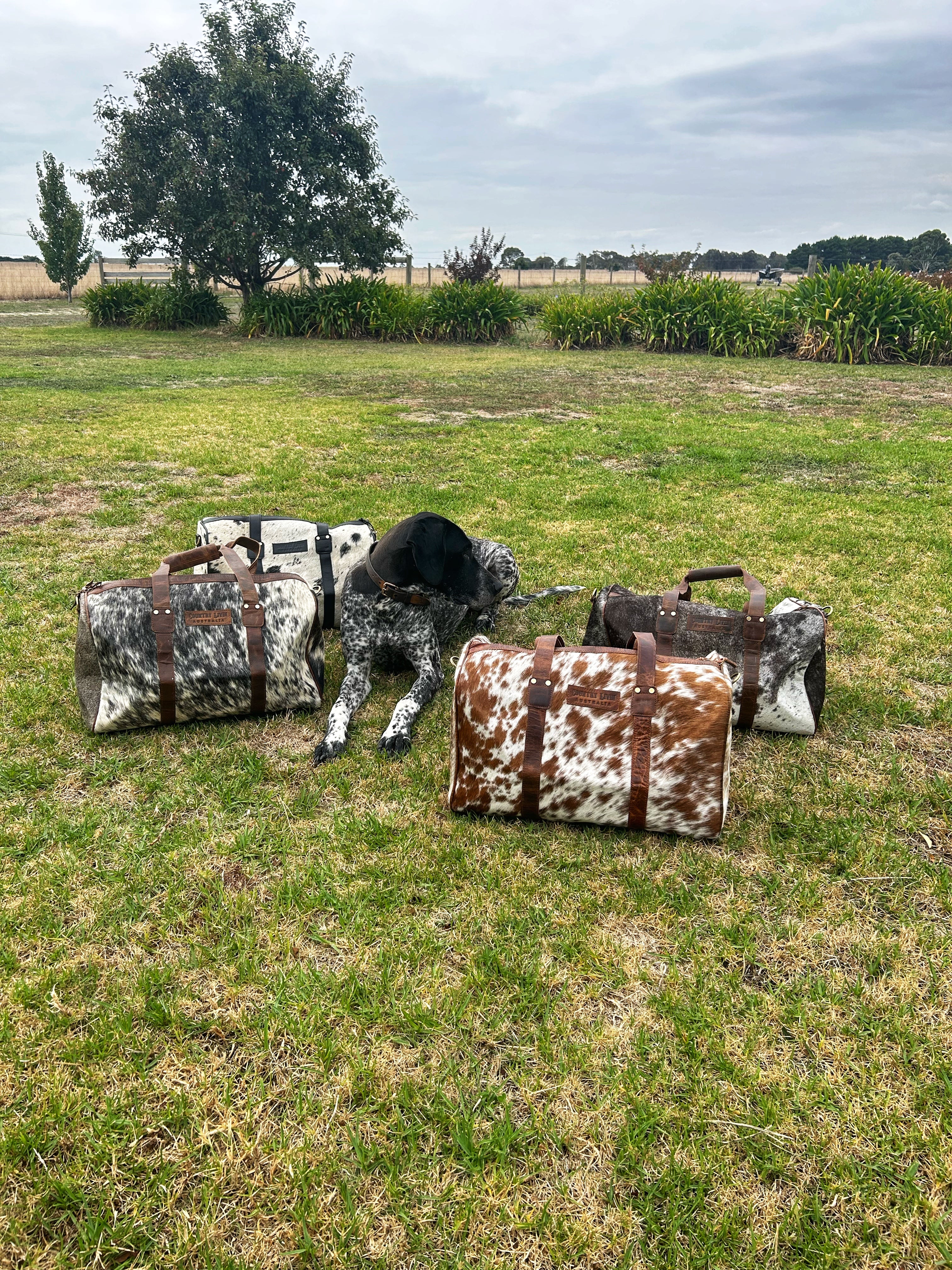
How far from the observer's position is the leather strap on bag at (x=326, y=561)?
149 inches

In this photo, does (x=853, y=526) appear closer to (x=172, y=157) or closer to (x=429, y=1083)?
(x=429, y=1083)

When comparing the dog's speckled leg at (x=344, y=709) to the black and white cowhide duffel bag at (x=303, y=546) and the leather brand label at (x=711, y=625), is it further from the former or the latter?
the leather brand label at (x=711, y=625)

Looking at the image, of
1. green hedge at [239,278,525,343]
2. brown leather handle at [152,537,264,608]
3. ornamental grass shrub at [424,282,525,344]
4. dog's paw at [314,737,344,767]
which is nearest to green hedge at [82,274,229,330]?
green hedge at [239,278,525,343]

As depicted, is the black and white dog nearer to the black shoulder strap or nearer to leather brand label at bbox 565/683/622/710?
the black shoulder strap

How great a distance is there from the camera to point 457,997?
1935 millimetres

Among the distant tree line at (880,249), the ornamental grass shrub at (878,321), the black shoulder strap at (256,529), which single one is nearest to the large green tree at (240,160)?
the ornamental grass shrub at (878,321)

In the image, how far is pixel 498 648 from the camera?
2.59m

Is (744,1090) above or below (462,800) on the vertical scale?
below

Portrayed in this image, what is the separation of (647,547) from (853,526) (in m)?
1.67

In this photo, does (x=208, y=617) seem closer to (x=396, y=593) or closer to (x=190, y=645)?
(x=190, y=645)

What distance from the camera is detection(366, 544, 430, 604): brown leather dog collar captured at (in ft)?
10.6

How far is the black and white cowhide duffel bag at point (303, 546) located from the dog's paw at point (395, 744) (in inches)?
37.4

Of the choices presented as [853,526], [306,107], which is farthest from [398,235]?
[853,526]

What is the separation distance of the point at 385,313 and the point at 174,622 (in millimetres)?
16623
